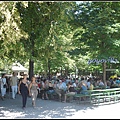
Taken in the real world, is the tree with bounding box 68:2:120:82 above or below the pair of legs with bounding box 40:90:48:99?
above

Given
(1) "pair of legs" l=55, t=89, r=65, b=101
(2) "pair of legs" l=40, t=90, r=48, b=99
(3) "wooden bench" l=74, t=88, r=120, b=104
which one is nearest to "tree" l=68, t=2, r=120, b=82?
(3) "wooden bench" l=74, t=88, r=120, b=104

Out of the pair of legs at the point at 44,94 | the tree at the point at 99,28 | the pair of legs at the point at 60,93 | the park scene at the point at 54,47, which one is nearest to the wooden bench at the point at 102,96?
the park scene at the point at 54,47

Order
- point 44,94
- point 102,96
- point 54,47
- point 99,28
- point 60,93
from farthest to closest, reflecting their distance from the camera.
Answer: point 44,94 → point 99,28 → point 60,93 → point 102,96 → point 54,47

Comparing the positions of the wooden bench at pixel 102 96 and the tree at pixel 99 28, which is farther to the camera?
the tree at pixel 99 28

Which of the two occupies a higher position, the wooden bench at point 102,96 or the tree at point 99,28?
the tree at point 99,28

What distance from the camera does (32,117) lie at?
27.9ft

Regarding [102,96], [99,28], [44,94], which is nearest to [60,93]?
[44,94]

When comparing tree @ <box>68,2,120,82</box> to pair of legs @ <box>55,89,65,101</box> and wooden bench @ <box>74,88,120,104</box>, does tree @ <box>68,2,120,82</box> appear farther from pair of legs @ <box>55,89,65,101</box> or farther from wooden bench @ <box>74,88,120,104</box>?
pair of legs @ <box>55,89,65,101</box>

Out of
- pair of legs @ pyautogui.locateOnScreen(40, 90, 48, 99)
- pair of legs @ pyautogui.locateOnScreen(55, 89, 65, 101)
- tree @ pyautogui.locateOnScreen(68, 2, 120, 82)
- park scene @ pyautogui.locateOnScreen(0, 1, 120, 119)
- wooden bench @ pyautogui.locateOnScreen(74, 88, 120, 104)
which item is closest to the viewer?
park scene @ pyautogui.locateOnScreen(0, 1, 120, 119)

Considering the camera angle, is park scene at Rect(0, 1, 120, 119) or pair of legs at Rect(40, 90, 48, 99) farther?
pair of legs at Rect(40, 90, 48, 99)

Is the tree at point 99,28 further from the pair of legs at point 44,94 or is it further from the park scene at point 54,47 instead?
the pair of legs at point 44,94

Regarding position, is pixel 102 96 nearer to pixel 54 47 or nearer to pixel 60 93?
pixel 60 93

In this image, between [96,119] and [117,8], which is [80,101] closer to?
[96,119]

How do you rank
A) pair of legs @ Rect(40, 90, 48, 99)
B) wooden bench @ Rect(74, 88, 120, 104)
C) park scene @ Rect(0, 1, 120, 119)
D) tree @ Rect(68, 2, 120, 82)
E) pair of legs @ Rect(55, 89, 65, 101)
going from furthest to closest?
1. pair of legs @ Rect(40, 90, 48, 99)
2. tree @ Rect(68, 2, 120, 82)
3. pair of legs @ Rect(55, 89, 65, 101)
4. wooden bench @ Rect(74, 88, 120, 104)
5. park scene @ Rect(0, 1, 120, 119)
